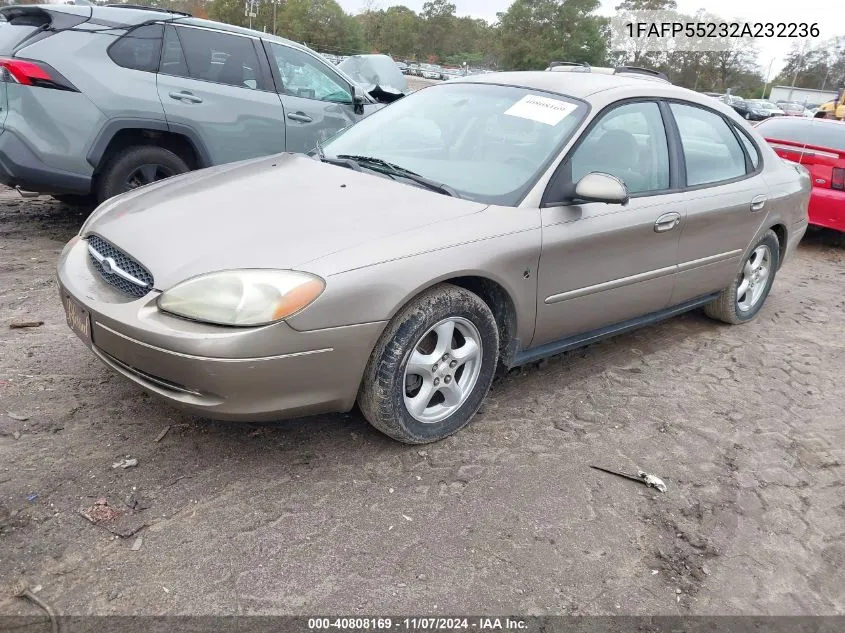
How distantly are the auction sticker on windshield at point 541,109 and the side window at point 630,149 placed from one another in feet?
0.58

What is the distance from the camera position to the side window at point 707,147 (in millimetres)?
3949

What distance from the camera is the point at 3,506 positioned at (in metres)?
2.34

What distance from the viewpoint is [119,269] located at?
2.65 meters

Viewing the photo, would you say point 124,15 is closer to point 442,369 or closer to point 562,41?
point 442,369

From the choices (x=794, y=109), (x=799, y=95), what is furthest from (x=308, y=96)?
(x=799, y=95)

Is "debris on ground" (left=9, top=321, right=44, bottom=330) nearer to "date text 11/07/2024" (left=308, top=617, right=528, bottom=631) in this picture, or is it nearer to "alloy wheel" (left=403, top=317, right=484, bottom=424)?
"alloy wheel" (left=403, top=317, right=484, bottom=424)

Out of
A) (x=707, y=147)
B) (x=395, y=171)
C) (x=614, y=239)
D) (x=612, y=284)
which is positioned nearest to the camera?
(x=395, y=171)

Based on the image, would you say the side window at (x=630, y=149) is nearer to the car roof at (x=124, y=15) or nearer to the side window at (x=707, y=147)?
the side window at (x=707, y=147)

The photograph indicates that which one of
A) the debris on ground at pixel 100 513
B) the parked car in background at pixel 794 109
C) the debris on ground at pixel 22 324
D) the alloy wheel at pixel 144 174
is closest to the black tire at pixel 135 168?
the alloy wheel at pixel 144 174

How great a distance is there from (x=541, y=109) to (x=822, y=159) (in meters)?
5.27

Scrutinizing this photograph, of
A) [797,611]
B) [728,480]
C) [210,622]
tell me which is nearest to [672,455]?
[728,480]

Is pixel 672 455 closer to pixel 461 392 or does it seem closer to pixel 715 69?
pixel 461 392

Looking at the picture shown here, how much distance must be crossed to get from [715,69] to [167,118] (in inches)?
3712

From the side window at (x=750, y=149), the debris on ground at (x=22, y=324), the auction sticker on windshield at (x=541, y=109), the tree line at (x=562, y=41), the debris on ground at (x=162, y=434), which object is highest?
the tree line at (x=562, y=41)
